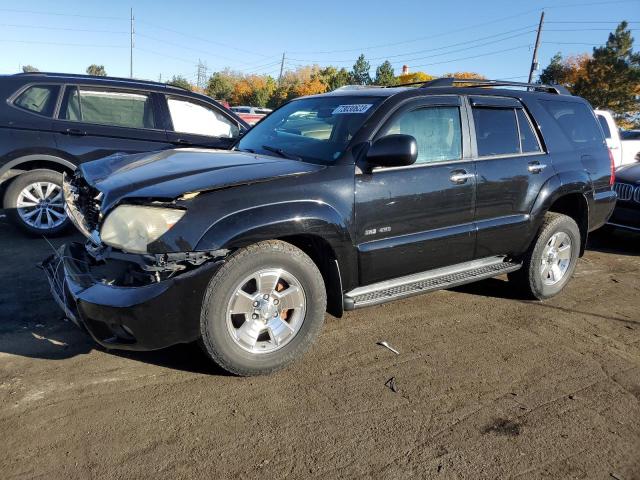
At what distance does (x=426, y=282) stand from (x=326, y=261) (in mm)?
903

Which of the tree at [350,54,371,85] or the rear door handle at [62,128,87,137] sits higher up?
the tree at [350,54,371,85]

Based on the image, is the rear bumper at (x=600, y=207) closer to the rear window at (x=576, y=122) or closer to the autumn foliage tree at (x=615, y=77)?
the rear window at (x=576, y=122)

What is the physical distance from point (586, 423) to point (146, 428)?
240cm

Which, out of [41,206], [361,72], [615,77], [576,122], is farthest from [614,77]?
[41,206]

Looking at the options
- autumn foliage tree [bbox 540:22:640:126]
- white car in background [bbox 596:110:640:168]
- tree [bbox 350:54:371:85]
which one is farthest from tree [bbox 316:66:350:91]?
white car in background [bbox 596:110:640:168]

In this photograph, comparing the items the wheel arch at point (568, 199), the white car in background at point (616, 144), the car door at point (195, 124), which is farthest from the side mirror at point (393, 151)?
the white car in background at point (616, 144)

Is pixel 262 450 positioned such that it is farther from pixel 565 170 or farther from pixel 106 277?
pixel 565 170

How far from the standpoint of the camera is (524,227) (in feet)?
14.6

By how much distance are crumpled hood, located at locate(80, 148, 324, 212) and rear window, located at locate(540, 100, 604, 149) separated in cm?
272

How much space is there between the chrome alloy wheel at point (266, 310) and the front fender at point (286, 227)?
0.79 ft

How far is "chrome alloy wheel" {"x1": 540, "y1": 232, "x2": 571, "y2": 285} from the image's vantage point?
4777 millimetres

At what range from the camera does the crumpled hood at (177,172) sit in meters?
3.01

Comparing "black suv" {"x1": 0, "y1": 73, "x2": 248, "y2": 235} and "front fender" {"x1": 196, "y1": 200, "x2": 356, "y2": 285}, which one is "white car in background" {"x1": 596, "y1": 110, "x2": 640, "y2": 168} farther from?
"front fender" {"x1": 196, "y1": 200, "x2": 356, "y2": 285}

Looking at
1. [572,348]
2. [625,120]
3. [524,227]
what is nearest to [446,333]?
[572,348]
